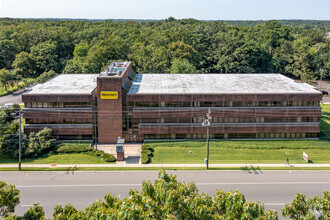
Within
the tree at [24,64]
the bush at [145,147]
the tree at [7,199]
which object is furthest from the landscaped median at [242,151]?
the tree at [24,64]

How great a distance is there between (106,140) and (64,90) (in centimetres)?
1192

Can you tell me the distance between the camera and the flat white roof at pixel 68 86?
5522 cm

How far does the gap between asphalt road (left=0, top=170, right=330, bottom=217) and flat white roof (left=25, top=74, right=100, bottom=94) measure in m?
16.8

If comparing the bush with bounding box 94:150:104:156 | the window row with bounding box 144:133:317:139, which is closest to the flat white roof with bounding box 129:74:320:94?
the window row with bounding box 144:133:317:139

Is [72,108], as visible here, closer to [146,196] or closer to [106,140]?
[106,140]

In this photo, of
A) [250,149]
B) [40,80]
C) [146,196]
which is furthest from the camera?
[40,80]

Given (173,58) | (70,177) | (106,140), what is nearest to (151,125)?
(106,140)

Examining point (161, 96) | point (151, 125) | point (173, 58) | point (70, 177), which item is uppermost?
point (173, 58)

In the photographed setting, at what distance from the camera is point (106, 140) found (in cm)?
5478

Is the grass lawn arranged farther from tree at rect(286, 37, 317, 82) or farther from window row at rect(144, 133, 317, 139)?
tree at rect(286, 37, 317, 82)

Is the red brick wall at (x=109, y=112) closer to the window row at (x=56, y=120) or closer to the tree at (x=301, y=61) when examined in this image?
the window row at (x=56, y=120)

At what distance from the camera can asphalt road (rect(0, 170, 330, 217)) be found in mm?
36375

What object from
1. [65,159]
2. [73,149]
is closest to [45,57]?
[73,149]

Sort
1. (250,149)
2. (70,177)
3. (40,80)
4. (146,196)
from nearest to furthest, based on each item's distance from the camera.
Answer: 1. (146,196)
2. (70,177)
3. (250,149)
4. (40,80)
